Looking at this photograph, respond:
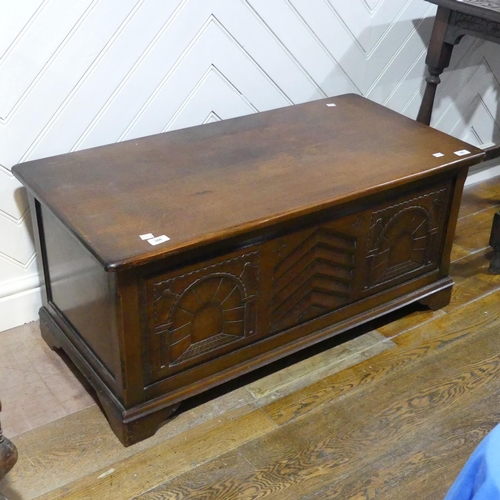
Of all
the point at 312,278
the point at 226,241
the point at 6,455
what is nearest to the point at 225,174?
the point at 226,241

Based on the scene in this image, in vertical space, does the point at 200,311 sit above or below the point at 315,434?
above

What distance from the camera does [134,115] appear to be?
2.00 meters

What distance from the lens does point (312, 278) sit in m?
1.82

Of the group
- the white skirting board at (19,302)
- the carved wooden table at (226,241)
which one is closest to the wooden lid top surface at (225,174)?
the carved wooden table at (226,241)

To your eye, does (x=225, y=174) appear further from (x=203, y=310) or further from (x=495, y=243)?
(x=495, y=243)

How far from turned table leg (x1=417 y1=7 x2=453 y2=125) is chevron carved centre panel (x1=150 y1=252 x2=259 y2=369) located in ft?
3.56

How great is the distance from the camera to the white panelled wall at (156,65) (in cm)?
180

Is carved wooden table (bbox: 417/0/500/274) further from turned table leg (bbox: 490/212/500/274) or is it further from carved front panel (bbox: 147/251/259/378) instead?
carved front panel (bbox: 147/251/259/378)

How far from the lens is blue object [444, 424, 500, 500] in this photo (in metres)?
0.80

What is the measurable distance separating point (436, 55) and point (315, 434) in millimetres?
1309

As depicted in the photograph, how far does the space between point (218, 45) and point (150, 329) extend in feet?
3.02

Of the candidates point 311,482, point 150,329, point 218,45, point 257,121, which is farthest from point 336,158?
point 311,482

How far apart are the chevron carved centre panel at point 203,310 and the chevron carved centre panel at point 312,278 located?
0.09 meters

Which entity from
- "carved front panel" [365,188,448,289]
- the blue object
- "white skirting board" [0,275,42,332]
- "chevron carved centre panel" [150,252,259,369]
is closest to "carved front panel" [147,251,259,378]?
"chevron carved centre panel" [150,252,259,369]
